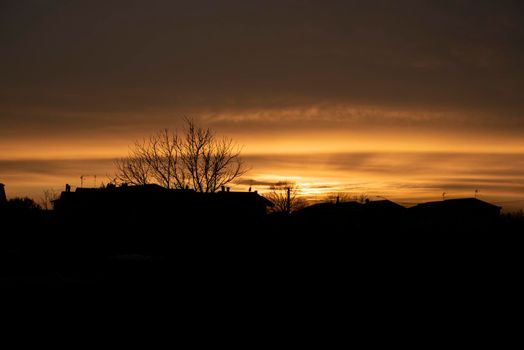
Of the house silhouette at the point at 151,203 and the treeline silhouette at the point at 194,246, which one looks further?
the house silhouette at the point at 151,203

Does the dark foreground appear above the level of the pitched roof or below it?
below

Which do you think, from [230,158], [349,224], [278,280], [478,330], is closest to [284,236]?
[278,280]

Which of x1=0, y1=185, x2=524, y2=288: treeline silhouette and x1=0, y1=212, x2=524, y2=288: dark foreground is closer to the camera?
x1=0, y1=212, x2=524, y2=288: dark foreground

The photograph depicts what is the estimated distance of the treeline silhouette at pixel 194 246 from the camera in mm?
20859

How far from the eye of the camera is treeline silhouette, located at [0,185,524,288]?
68.4 feet

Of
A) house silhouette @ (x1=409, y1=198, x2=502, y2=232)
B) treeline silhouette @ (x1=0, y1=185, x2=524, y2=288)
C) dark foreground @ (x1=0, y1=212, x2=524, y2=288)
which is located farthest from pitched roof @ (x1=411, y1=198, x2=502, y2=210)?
dark foreground @ (x1=0, y1=212, x2=524, y2=288)

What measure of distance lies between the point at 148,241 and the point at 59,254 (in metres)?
6.75

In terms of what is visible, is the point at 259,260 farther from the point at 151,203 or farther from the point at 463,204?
the point at 463,204

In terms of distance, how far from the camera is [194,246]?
93.4ft

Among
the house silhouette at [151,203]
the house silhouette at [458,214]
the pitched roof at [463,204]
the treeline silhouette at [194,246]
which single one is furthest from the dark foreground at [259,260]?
the pitched roof at [463,204]

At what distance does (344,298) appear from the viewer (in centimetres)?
1608

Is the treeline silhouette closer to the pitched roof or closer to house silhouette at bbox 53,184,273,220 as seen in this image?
house silhouette at bbox 53,184,273,220

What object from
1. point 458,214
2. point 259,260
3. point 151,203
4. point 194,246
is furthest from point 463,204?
point 259,260

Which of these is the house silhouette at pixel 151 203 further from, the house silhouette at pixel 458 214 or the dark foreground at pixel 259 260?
the house silhouette at pixel 458 214
